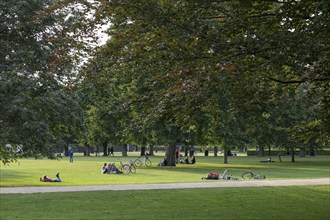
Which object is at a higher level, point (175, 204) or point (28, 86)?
point (28, 86)

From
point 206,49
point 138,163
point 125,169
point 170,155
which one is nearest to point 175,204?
point 206,49

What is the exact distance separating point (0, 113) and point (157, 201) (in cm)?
584

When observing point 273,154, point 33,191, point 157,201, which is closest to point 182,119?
point 157,201

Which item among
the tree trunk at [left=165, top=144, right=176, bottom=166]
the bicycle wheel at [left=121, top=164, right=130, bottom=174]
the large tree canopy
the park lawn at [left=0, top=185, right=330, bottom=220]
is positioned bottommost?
the park lawn at [left=0, top=185, right=330, bottom=220]

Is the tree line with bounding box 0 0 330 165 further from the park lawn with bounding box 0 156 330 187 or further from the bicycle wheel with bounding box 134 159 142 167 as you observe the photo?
the bicycle wheel with bounding box 134 159 142 167

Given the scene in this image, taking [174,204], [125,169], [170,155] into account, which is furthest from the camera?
[170,155]

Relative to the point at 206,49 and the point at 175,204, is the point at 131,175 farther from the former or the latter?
the point at 206,49

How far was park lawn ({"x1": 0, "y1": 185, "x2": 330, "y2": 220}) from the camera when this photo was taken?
1297 cm

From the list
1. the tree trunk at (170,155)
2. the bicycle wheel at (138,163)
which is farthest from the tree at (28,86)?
the tree trunk at (170,155)

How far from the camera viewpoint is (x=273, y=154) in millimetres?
77500

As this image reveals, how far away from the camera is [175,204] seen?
15.0 m

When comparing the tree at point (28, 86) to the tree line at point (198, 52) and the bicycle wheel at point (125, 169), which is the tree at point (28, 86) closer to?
the tree line at point (198, 52)

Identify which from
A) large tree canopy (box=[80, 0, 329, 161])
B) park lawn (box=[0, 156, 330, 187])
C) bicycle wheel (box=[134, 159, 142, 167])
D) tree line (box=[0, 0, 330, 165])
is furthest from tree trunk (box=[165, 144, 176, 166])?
large tree canopy (box=[80, 0, 329, 161])

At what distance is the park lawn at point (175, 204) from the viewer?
13.0 m
